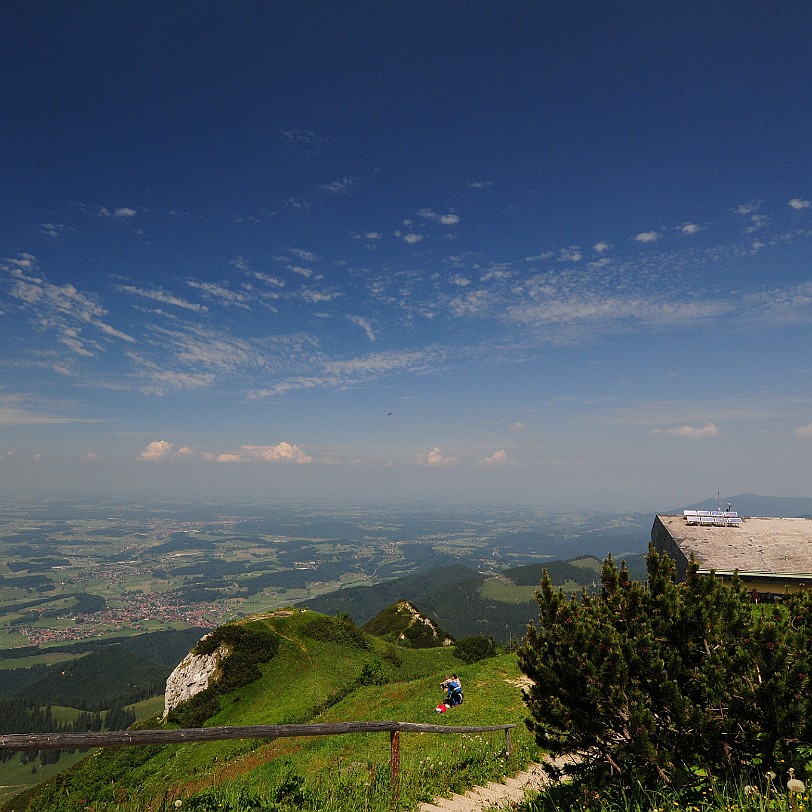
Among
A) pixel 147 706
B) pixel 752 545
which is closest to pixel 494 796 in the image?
pixel 752 545

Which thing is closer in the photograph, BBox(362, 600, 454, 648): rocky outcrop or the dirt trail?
the dirt trail

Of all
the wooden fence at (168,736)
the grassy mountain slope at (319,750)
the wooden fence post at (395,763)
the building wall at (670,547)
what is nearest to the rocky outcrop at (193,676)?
the grassy mountain slope at (319,750)

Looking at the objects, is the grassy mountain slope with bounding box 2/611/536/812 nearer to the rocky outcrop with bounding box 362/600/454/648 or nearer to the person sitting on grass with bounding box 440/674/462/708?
the person sitting on grass with bounding box 440/674/462/708

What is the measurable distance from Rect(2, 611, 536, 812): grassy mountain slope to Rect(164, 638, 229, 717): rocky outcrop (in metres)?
3.63

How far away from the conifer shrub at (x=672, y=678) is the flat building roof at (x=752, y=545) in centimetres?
3013

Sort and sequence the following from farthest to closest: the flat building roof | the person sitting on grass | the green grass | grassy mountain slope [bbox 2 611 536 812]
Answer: the green grass
the flat building roof
the person sitting on grass
grassy mountain slope [bbox 2 611 536 812]

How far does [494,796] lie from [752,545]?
38053 millimetres

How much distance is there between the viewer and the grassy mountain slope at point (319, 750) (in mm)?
8234

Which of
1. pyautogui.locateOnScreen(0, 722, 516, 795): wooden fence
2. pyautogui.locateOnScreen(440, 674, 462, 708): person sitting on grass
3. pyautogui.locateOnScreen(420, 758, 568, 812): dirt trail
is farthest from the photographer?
pyautogui.locateOnScreen(440, 674, 462, 708): person sitting on grass

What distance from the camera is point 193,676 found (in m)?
38.4

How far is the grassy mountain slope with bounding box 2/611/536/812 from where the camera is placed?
823 cm

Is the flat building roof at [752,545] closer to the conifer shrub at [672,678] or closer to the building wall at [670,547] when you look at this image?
the building wall at [670,547]

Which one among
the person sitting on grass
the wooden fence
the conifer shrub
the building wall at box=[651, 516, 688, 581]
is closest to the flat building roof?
the building wall at box=[651, 516, 688, 581]

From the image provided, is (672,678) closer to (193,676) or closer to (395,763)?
(395,763)
